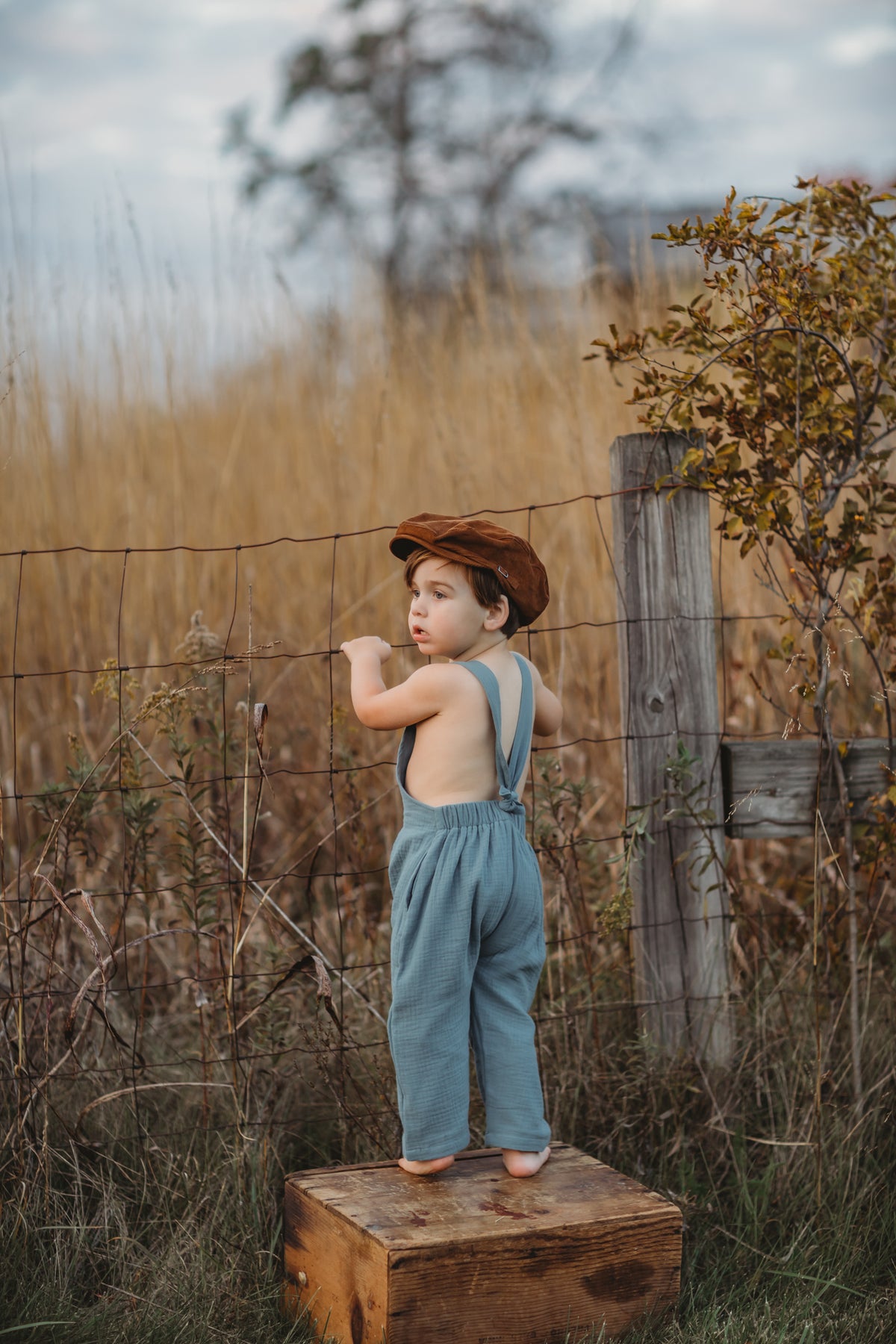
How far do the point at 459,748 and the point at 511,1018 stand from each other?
19.9 inches

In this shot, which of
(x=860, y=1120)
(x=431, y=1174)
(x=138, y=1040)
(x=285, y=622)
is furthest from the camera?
(x=285, y=622)

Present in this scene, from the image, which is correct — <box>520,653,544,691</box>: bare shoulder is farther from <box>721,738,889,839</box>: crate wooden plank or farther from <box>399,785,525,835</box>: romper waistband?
<box>721,738,889,839</box>: crate wooden plank

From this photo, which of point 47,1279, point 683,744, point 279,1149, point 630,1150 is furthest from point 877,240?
point 47,1279

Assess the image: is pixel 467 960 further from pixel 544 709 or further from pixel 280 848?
pixel 280 848

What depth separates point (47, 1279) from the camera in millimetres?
2156

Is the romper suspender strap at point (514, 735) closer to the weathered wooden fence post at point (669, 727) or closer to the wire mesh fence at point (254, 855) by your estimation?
the wire mesh fence at point (254, 855)

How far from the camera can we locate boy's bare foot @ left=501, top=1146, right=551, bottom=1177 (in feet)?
7.07

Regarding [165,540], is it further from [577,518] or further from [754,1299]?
[754,1299]

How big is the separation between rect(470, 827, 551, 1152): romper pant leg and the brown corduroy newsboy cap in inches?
17.2

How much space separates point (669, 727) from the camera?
267 centimetres

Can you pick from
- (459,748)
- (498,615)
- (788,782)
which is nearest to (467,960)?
(459,748)

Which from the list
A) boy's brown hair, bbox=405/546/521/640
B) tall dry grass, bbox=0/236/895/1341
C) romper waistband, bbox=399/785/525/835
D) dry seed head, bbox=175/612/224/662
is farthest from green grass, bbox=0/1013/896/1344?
boy's brown hair, bbox=405/546/521/640

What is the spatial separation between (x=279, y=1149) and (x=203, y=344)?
3.14 m

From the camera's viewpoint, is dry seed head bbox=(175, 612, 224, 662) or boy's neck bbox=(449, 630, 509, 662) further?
dry seed head bbox=(175, 612, 224, 662)
